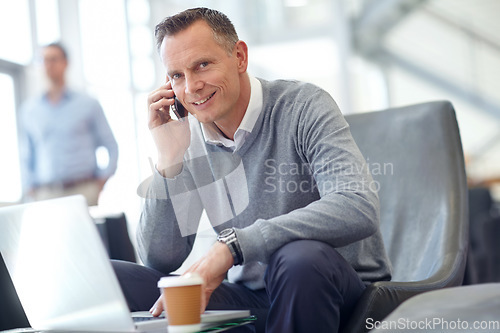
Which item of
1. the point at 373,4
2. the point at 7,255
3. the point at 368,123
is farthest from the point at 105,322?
the point at 373,4

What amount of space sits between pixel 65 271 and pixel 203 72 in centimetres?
59

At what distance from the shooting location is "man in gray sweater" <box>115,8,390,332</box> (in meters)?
1.21

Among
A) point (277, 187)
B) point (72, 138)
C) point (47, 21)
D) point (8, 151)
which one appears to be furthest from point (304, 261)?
point (47, 21)

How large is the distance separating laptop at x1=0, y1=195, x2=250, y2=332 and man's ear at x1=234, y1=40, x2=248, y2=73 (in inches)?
25.1

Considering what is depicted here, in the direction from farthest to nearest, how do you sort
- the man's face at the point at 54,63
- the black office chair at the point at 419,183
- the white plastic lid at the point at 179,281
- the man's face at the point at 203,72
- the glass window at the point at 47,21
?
1. the glass window at the point at 47,21
2. the man's face at the point at 54,63
3. the black office chair at the point at 419,183
4. the man's face at the point at 203,72
5. the white plastic lid at the point at 179,281

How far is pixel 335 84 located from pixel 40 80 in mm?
2858

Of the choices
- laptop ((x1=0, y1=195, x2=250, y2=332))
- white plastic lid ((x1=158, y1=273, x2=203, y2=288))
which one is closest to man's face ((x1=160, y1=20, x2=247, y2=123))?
laptop ((x1=0, y1=195, x2=250, y2=332))

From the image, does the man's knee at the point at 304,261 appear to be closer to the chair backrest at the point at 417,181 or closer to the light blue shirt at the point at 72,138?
the chair backrest at the point at 417,181

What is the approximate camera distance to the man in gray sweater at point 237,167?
1.21 meters

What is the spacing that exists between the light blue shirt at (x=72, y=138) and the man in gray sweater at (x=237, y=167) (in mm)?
1969

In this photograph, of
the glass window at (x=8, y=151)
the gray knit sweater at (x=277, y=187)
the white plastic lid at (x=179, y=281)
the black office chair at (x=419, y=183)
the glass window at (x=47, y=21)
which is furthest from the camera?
the glass window at (x=47, y=21)

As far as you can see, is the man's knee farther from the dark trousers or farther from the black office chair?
the black office chair

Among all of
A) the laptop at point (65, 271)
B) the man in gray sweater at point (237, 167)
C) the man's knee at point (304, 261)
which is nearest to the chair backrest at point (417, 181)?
the man in gray sweater at point (237, 167)

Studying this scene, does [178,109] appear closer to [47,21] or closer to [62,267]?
[62,267]
